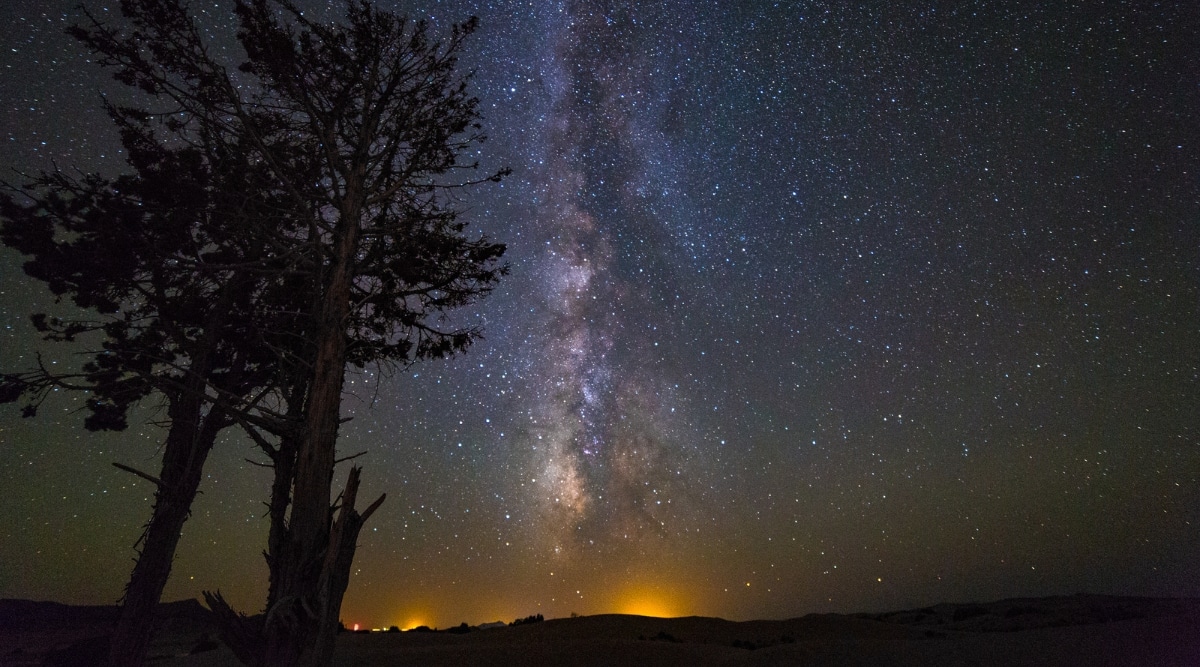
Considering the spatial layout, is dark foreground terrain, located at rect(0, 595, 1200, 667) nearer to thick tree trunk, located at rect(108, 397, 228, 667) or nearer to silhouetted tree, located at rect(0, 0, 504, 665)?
thick tree trunk, located at rect(108, 397, 228, 667)

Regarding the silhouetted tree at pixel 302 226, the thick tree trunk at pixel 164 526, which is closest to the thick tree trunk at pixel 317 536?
the silhouetted tree at pixel 302 226

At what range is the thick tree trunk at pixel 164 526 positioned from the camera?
10.2 metres

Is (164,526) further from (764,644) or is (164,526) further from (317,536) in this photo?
(764,644)

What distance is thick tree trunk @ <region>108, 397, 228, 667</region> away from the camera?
10.2 metres

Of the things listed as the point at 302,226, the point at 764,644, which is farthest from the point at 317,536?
the point at 764,644

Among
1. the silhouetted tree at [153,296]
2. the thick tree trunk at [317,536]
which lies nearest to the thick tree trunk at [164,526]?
the silhouetted tree at [153,296]

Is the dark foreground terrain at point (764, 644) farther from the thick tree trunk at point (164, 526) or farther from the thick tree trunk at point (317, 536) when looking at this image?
the thick tree trunk at point (317, 536)

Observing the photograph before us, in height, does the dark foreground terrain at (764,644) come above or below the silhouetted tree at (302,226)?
below

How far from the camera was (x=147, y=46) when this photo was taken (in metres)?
7.43

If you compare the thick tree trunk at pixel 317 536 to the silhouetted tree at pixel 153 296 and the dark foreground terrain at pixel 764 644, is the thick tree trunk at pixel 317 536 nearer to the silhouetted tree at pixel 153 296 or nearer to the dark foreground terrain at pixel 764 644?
the silhouetted tree at pixel 153 296

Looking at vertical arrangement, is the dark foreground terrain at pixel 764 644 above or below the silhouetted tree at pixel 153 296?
below

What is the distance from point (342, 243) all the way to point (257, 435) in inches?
99.1

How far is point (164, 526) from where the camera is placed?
1088cm

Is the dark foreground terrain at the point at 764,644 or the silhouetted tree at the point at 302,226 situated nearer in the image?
the silhouetted tree at the point at 302,226
